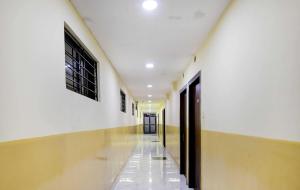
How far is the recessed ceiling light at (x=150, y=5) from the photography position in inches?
85.0

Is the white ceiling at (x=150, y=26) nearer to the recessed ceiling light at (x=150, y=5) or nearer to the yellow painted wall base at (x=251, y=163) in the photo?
the recessed ceiling light at (x=150, y=5)

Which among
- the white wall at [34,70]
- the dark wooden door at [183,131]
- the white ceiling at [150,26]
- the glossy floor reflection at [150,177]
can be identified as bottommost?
the glossy floor reflection at [150,177]

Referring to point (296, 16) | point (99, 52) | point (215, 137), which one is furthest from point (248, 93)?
point (99, 52)

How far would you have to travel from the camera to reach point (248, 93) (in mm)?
1751

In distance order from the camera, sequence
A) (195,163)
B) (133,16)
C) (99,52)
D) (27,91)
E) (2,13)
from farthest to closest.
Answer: (195,163)
(99,52)
(133,16)
(27,91)
(2,13)

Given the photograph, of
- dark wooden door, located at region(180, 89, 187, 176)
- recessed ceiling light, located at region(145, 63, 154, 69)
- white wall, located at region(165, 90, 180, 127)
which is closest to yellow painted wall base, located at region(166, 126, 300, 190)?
recessed ceiling light, located at region(145, 63, 154, 69)

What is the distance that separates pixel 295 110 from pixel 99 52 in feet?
9.62

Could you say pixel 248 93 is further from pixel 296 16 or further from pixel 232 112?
pixel 296 16

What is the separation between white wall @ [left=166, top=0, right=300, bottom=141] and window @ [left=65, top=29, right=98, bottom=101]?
164 cm

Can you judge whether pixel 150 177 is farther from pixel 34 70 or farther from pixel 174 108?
pixel 34 70

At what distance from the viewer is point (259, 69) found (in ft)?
5.16

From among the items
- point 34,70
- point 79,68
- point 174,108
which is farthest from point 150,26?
point 174,108

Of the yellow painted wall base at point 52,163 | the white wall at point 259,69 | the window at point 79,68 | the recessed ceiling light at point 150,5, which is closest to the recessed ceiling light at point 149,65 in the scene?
the window at point 79,68

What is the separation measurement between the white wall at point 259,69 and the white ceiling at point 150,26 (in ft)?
1.03
